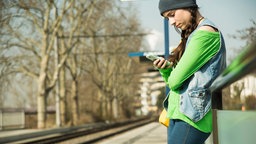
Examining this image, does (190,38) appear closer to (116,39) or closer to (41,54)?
(41,54)

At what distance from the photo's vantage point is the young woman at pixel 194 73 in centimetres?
223

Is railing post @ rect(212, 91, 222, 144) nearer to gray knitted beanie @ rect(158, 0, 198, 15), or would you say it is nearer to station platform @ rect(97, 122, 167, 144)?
gray knitted beanie @ rect(158, 0, 198, 15)

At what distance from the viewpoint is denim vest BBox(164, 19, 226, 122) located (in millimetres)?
2219

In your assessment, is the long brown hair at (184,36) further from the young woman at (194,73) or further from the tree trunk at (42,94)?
the tree trunk at (42,94)

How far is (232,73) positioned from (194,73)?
0.47 metres

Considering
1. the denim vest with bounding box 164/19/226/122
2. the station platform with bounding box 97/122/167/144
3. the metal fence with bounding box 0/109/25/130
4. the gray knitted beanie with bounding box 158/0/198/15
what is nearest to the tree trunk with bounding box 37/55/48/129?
the metal fence with bounding box 0/109/25/130

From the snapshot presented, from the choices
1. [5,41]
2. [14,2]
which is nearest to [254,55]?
[14,2]

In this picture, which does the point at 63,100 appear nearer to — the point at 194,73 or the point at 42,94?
the point at 42,94

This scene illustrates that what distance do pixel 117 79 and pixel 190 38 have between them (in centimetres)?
6827

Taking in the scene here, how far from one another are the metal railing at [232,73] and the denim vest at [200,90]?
0.05m

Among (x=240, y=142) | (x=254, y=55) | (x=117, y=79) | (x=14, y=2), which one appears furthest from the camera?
(x=117, y=79)

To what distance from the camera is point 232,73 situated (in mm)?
1805

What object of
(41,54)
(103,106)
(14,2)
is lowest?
(103,106)

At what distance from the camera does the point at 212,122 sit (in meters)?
2.46
